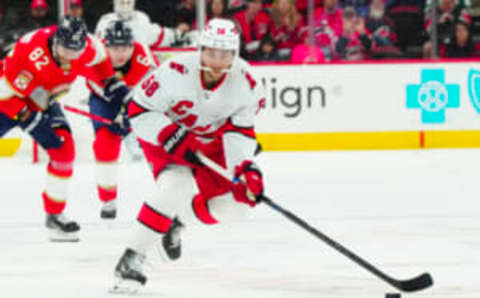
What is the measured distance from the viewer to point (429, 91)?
354 inches

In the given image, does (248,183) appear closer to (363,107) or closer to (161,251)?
(161,251)

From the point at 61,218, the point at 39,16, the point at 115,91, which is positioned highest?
the point at 39,16

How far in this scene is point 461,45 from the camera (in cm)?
916

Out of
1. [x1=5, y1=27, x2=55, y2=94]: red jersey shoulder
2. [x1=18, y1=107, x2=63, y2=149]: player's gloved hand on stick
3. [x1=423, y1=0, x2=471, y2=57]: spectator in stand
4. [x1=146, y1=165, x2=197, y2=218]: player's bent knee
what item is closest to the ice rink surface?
[x1=146, y1=165, x2=197, y2=218]: player's bent knee

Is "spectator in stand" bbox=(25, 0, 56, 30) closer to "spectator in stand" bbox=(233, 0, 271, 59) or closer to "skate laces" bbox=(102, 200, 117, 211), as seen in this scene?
"spectator in stand" bbox=(233, 0, 271, 59)

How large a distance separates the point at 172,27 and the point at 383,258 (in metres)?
4.53

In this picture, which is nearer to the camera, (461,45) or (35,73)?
(35,73)

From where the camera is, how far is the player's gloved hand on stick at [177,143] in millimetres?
4309

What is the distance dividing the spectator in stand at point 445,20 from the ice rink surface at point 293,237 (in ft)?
3.47

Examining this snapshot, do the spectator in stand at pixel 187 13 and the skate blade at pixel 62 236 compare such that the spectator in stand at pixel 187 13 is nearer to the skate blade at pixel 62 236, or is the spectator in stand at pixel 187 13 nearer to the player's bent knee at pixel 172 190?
the skate blade at pixel 62 236

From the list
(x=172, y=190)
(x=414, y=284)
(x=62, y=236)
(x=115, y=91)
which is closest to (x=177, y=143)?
(x=172, y=190)

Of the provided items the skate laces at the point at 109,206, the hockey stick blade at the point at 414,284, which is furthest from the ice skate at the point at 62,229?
the hockey stick blade at the point at 414,284

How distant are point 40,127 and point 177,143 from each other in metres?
1.35

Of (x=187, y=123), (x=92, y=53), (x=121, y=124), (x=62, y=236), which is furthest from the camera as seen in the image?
(x=121, y=124)
